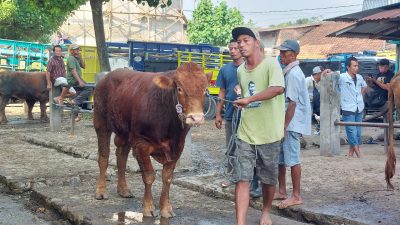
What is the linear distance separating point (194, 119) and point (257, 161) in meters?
0.72

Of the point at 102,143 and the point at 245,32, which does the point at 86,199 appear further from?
the point at 245,32

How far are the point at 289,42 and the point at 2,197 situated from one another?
3808mm

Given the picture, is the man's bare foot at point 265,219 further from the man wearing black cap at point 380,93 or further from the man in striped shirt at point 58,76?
the man in striped shirt at point 58,76

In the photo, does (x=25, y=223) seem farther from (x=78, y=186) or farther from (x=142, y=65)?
(x=142, y=65)

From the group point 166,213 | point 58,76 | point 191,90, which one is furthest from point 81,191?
point 58,76

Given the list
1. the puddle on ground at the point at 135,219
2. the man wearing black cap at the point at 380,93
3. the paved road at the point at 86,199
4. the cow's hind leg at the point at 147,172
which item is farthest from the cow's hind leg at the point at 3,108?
the cow's hind leg at the point at 147,172

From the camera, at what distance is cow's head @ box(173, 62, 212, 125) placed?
481cm

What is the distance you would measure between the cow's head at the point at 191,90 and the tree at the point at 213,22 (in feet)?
104

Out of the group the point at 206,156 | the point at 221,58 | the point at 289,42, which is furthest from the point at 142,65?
the point at 289,42

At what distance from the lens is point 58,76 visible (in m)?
12.4

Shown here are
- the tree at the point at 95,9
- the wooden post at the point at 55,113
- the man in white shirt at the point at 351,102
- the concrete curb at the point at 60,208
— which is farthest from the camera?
the tree at the point at 95,9

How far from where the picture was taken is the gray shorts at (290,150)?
563 centimetres

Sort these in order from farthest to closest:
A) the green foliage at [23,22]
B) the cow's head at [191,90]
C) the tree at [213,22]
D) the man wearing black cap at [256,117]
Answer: the tree at [213,22] < the green foliage at [23,22] < the cow's head at [191,90] < the man wearing black cap at [256,117]

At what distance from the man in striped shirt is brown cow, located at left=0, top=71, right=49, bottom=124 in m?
2.14
